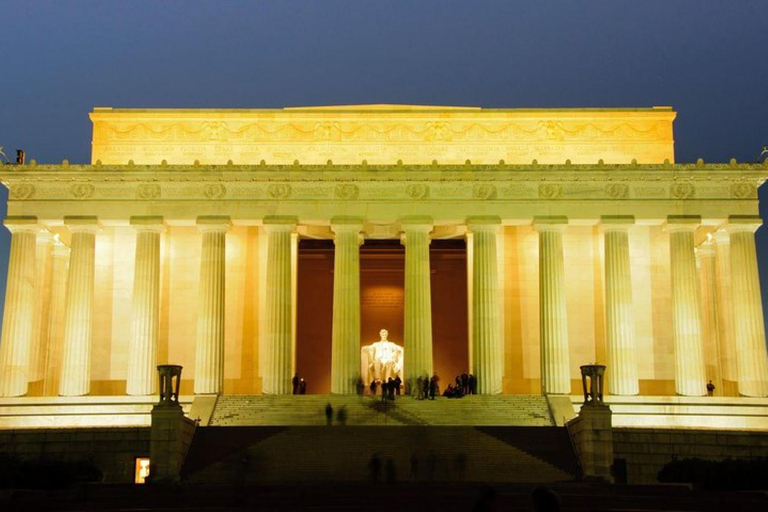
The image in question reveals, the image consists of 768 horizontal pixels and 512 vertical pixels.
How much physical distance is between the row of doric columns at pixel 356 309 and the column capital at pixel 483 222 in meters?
0.04

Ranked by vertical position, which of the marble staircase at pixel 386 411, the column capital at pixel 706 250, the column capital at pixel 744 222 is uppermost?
the column capital at pixel 744 222

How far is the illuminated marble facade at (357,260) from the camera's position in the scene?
43.6 m

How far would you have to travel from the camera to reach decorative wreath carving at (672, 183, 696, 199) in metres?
44.2

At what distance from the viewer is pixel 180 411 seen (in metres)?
33.6

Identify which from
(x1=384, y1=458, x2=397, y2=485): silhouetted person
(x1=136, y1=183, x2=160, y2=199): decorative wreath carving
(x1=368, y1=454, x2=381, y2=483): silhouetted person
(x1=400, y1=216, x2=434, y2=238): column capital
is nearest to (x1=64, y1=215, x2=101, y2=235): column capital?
(x1=136, y1=183, x2=160, y2=199): decorative wreath carving

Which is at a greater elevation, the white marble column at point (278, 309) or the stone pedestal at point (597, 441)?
the white marble column at point (278, 309)

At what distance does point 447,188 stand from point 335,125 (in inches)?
263

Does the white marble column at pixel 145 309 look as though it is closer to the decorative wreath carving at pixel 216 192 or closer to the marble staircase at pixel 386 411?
the decorative wreath carving at pixel 216 192

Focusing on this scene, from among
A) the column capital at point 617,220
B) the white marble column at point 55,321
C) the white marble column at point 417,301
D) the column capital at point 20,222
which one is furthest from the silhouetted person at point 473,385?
the column capital at point 20,222

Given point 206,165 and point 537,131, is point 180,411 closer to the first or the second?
Result: point 206,165

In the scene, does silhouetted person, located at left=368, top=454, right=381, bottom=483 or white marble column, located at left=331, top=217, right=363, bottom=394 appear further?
white marble column, located at left=331, top=217, right=363, bottom=394

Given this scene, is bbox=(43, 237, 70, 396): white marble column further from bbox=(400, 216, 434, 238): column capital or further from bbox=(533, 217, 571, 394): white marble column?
bbox=(533, 217, 571, 394): white marble column

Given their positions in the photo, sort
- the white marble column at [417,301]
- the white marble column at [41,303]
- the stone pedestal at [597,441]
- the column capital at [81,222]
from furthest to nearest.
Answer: the white marble column at [41,303] < the column capital at [81,222] < the white marble column at [417,301] < the stone pedestal at [597,441]

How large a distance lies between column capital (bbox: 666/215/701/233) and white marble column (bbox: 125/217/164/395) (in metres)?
22.2
